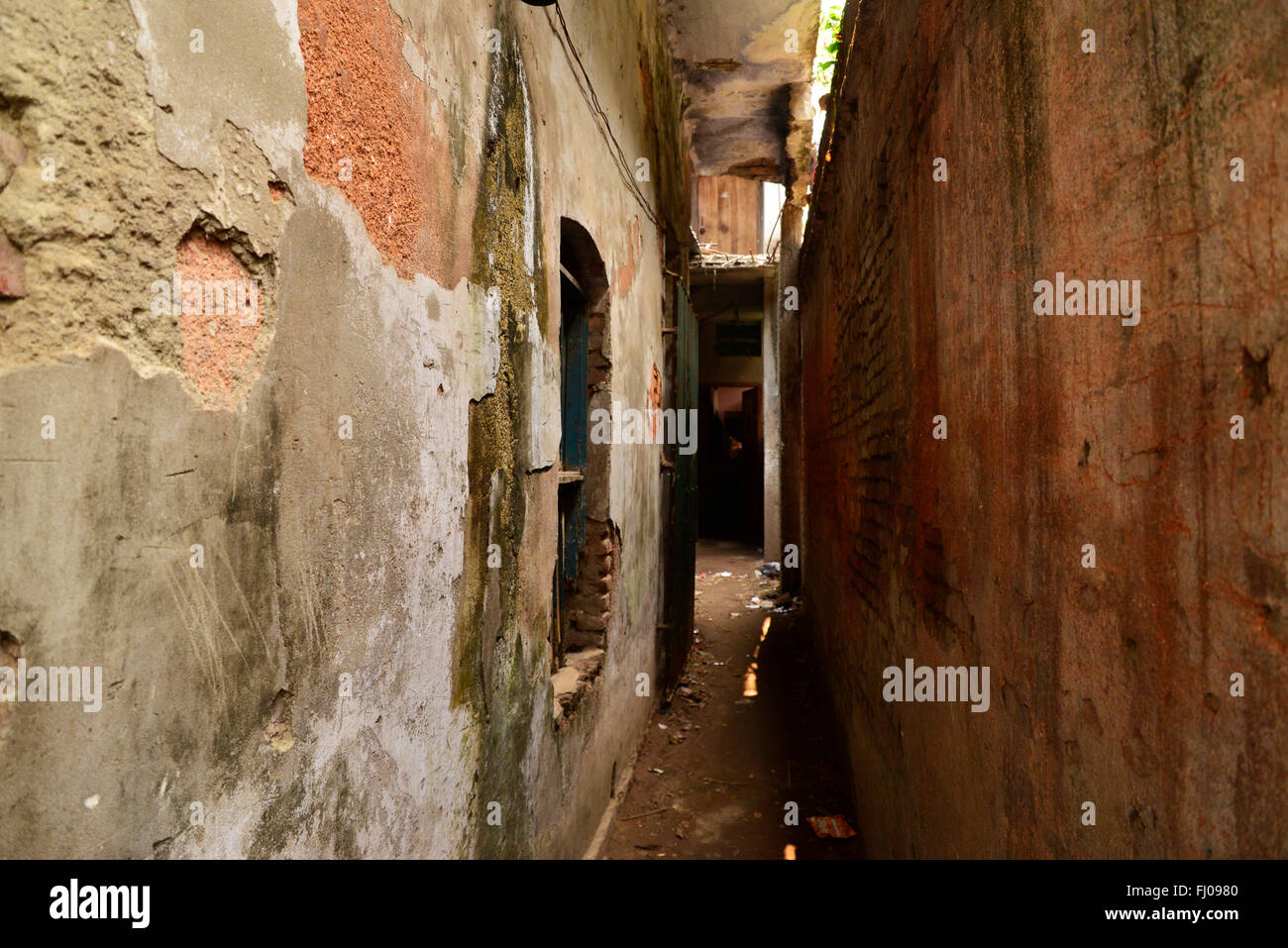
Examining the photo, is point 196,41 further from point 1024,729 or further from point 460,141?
point 1024,729

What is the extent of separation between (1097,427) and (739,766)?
13.7 ft

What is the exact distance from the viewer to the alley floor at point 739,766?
3.75 m

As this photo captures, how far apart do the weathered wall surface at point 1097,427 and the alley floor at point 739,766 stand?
4.91 ft

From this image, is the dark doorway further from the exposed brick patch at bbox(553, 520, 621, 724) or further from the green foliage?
the exposed brick patch at bbox(553, 520, 621, 724)

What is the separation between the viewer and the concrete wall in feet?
2.70

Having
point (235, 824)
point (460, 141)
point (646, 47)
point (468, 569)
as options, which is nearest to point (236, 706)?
point (235, 824)

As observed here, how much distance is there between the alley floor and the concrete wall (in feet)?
5.85

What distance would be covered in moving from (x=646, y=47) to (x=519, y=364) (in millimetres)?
4287

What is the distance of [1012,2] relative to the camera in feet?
4.81
